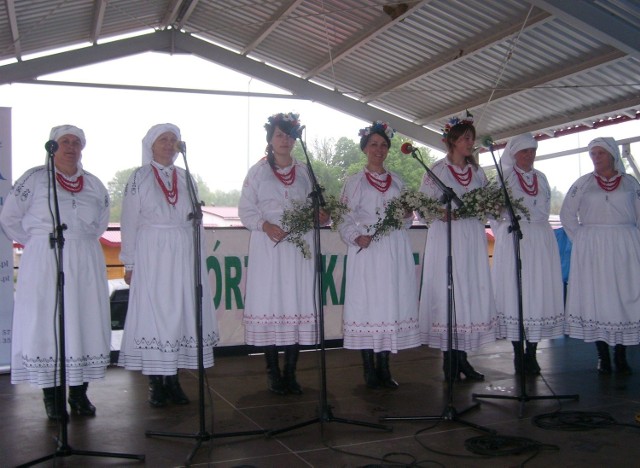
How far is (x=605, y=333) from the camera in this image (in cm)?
559

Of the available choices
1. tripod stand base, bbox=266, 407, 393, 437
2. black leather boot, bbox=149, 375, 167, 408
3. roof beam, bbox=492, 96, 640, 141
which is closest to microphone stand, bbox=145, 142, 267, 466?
tripod stand base, bbox=266, 407, 393, 437

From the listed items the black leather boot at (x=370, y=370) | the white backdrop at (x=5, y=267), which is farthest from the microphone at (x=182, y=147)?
the white backdrop at (x=5, y=267)

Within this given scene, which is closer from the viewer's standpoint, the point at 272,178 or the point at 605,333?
the point at 272,178

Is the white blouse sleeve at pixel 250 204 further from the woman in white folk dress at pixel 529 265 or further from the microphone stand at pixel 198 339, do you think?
the woman in white folk dress at pixel 529 265

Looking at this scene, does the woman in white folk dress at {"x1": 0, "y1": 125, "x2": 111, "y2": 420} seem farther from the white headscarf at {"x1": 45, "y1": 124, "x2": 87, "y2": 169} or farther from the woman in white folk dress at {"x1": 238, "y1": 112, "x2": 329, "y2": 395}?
the woman in white folk dress at {"x1": 238, "y1": 112, "x2": 329, "y2": 395}

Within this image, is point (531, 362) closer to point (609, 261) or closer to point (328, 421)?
point (609, 261)

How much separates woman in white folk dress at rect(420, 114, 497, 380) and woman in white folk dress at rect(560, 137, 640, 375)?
105 cm

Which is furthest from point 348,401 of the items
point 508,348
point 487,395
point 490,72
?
point 490,72

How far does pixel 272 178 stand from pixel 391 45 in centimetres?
693

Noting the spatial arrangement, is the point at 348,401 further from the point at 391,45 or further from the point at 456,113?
the point at 456,113

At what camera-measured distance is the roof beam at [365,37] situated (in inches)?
381

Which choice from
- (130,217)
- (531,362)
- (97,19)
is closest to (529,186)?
(531,362)

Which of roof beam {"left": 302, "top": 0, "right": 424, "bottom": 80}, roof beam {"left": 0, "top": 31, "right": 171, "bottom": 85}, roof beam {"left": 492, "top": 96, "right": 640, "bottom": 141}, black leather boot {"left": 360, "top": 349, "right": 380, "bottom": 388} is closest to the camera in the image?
black leather boot {"left": 360, "top": 349, "right": 380, "bottom": 388}

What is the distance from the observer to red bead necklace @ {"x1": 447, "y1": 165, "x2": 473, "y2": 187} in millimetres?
5090
